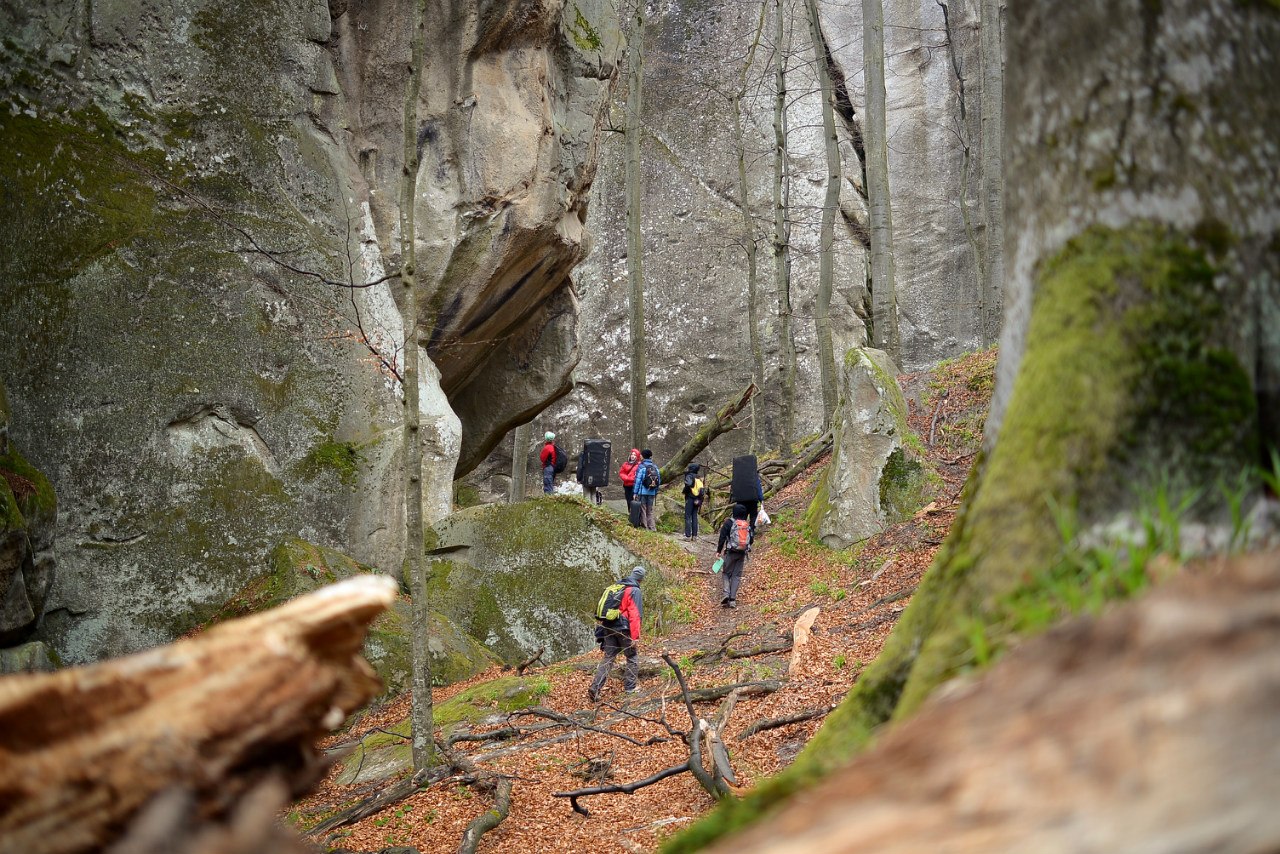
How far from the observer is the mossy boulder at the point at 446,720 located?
9508mm

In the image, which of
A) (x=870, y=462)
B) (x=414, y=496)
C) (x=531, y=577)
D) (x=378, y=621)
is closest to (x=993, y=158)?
(x=870, y=462)

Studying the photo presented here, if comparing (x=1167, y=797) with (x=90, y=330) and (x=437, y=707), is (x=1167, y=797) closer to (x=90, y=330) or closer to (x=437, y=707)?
(x=437, y=707)

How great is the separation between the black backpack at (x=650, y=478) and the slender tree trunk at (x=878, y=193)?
4.42 m

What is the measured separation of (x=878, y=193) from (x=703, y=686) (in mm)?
11210

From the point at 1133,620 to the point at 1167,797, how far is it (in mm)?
295

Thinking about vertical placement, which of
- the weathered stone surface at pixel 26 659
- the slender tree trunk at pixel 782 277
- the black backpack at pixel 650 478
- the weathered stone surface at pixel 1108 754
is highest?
the slender tree trunk at pixel 782 277

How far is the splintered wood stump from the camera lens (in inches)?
83.8

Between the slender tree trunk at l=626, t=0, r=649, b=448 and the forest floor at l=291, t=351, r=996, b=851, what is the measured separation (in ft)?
16.8

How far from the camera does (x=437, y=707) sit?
36.4 ft

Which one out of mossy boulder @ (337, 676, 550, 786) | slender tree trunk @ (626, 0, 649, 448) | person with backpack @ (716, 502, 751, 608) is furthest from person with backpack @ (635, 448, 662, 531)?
mossy boulder @ (337, 676, 550, 786)

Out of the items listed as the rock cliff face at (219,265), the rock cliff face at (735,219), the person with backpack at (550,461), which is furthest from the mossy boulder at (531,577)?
the rock cliff face at (735,219)

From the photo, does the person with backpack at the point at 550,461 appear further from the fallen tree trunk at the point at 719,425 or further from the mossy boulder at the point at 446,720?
the mossy boulder at the point at 446,720

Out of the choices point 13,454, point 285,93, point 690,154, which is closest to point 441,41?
point 285,93

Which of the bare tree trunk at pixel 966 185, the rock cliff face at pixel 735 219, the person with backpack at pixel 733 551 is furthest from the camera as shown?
the rock cliff face at pixel 735 219
